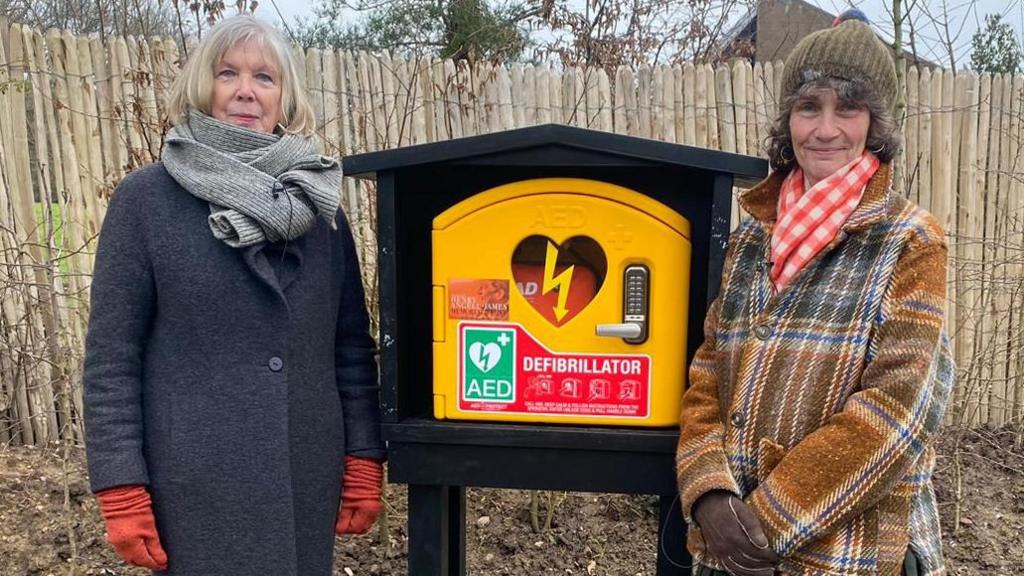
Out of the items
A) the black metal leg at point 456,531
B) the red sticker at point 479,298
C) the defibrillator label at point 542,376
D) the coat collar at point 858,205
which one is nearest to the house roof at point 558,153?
the coat collar at point 858,205

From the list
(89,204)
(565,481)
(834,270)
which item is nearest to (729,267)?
(834,270)

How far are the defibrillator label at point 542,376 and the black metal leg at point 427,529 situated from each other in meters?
0.28

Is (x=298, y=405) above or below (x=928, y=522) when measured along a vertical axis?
above

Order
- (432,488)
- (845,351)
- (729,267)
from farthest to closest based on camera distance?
(432,488) → (729,267) → (845,351)

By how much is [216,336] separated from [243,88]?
544 mm

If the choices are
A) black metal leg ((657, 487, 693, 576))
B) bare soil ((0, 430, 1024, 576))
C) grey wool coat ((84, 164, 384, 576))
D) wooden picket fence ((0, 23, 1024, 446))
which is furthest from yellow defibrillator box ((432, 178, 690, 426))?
bare soil ((0, 430, 1024, 576))

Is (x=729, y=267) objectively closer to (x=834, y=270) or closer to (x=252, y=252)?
(x=834, y=270)

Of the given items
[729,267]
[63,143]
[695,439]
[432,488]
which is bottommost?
[432,488]

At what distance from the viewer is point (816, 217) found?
147 cm

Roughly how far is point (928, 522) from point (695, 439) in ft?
1.60

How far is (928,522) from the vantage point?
1.53m

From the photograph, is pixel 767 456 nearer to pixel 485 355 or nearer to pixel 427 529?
pixel 485 355

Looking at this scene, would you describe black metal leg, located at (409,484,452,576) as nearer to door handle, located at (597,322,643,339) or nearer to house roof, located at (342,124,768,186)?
door handle, located at (597,322,643,339)

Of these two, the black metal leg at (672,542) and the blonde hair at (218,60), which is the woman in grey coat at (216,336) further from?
the black metal leg at (672,542)
